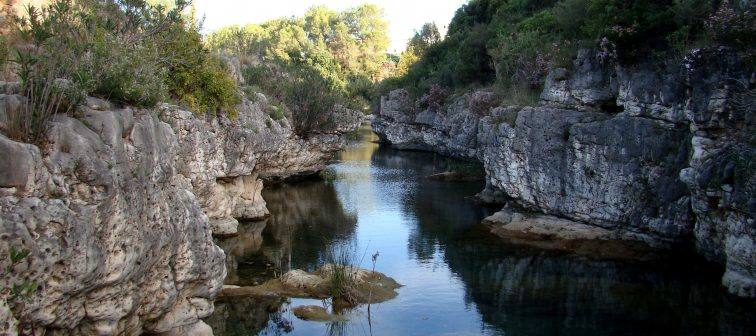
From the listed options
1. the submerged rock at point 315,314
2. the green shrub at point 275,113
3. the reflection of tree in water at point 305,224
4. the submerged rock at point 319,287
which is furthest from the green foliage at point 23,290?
the green shrub at point 275,113

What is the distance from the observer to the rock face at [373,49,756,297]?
1796 centimetres

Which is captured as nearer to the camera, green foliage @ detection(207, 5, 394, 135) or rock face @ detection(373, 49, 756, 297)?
rock face @ detection(373, 49, 756, 297)

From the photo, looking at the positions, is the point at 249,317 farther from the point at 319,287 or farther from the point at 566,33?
the point at 566,33

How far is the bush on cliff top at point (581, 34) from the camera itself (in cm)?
1995

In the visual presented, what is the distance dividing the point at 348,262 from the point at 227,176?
23.4ft

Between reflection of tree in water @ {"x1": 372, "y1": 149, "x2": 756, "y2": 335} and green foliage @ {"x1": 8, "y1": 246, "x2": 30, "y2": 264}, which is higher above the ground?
green foliage @ {"x1": 8, "y1": 246, "x2": 30, "y2": 264}

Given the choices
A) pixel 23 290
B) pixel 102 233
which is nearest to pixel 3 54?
pixel 102 233

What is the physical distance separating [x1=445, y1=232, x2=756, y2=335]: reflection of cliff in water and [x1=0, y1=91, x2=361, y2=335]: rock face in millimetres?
8550

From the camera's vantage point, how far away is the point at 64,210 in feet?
24.9

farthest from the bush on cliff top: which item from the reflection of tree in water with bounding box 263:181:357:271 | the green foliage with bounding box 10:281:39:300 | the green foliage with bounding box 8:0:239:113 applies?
the green foliage with bounding box 10:281:39:300

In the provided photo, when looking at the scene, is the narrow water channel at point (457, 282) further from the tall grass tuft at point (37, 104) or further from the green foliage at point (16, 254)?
the green foliage at point (16, 254)

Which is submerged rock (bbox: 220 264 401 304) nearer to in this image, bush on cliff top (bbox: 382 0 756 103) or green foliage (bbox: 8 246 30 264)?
green foliage (bbox: 8 246 30 264)

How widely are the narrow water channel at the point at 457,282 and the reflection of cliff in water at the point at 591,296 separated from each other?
0.03 m

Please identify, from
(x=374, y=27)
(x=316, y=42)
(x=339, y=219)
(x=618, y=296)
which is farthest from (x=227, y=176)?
(x=374, y=27)
